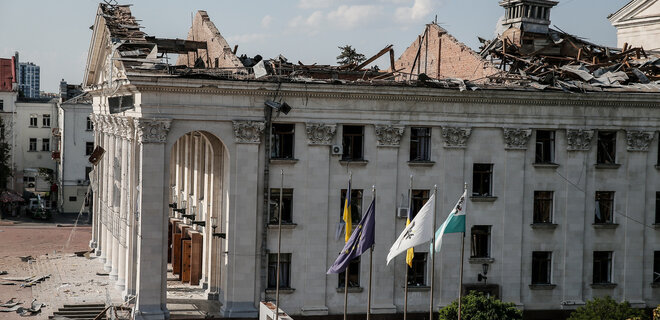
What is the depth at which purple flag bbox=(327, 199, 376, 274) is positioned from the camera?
35625 mm

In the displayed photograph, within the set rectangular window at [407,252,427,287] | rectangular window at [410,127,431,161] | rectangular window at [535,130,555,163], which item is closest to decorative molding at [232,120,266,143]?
rectangular window at [410,127,431,161]

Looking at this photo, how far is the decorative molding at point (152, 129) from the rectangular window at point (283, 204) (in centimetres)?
566

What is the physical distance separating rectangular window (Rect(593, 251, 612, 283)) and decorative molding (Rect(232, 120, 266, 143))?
17.8 m

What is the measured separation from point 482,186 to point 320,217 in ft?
26.4

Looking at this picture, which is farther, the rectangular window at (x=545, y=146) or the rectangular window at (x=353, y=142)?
the rectangular window at (x=545, y=146)

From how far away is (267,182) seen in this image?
43.3 metres

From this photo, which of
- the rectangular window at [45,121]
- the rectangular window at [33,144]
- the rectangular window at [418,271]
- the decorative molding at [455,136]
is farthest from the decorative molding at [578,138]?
the rectangular window at [33,144]

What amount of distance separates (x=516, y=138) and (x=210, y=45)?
1914 centimetres

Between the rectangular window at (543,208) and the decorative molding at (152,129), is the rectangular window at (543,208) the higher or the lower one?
the lower one

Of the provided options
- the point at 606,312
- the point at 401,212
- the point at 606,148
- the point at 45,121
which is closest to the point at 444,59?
the point at 606,148

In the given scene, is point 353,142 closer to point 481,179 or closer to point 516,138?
point 481,179

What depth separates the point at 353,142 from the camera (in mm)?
44500

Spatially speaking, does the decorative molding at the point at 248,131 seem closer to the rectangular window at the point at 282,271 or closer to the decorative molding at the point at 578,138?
the rectangular window at the point at 282,271

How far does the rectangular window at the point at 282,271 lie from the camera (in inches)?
1726
